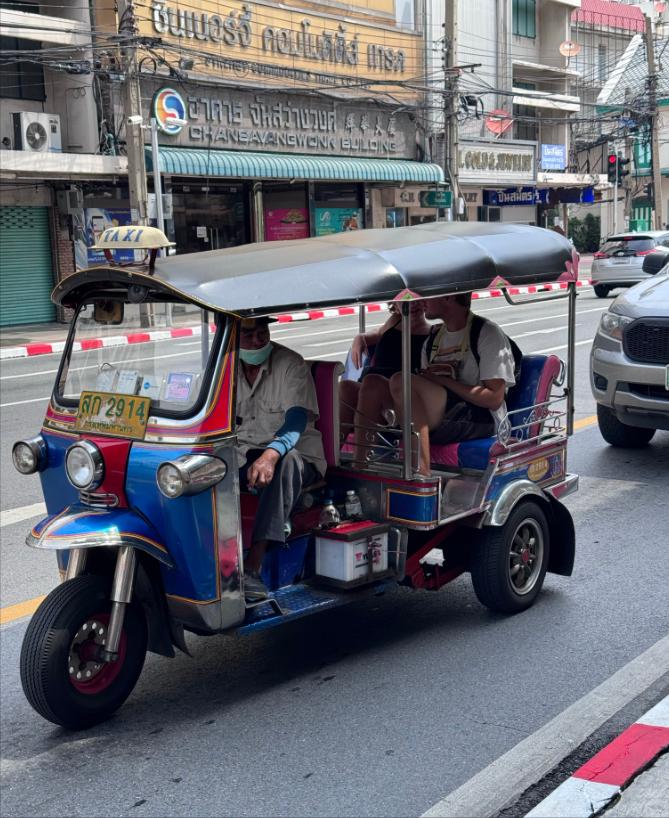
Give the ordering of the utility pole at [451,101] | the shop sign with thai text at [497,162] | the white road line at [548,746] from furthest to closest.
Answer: the shop sign with thai text at [497,162] < the utility pole at [451,101] < the white road line at [548,746]

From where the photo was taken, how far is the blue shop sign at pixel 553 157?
4141 cm

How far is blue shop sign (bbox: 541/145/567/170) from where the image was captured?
4141cm

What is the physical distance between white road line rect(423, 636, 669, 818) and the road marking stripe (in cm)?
297

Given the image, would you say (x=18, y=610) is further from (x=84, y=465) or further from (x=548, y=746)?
(x=548, y=746)

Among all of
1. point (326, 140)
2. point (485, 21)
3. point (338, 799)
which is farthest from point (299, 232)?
point (338, 799)

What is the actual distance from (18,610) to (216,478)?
2.25 metres

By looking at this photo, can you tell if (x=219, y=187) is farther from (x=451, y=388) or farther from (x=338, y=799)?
(x=338, y=799)

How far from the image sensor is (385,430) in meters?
5.29

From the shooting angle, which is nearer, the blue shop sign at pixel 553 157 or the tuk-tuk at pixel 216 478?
the tuk-tuk at pixel 216 478

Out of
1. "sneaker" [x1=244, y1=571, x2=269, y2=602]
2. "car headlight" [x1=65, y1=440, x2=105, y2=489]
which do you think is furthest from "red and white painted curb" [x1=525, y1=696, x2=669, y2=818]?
"car headlight" [x1=65, y1=440, x2=105, y2=489]

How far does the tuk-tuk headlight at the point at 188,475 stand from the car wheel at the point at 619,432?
5.81 metres

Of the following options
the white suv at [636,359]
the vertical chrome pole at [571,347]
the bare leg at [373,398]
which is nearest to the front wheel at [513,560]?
the vertical chrome pole at [571,347]

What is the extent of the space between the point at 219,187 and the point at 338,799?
26.8 meters

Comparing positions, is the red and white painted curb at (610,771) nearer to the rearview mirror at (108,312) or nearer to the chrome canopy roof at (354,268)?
the chrome canopy roof at (354,268)
